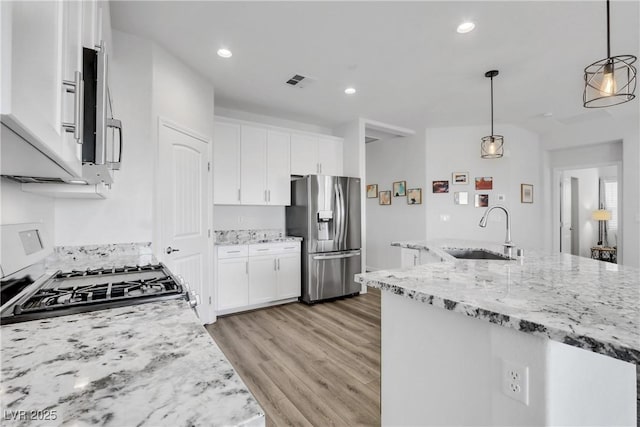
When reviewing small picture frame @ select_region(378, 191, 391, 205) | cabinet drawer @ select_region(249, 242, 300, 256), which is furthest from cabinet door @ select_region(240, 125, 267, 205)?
small picture frame @ select_region(378, 191, 391, 205)

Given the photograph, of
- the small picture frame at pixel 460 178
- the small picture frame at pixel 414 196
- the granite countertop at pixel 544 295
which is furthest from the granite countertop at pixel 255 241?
the small picture frame at pixel 460 178

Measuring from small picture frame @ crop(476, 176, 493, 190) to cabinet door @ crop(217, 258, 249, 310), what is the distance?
3905 mm

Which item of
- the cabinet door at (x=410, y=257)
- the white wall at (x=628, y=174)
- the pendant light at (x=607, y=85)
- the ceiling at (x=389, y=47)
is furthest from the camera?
the white wall at (x=628, y=174)

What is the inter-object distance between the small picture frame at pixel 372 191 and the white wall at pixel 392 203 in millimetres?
65

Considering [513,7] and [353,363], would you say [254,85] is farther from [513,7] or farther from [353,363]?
[353,363]

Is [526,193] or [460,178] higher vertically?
[460,178]

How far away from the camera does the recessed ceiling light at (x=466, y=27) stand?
7.39ft

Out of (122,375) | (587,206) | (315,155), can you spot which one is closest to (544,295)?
(122,375)

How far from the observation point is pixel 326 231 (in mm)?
4090

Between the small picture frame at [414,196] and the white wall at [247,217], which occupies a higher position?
the small picture frame at [414,196]

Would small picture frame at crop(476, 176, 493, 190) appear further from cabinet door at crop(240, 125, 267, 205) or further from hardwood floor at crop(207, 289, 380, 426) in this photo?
cabinet door at crop(240, 125, 267, 205)

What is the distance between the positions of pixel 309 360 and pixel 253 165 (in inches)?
97.0

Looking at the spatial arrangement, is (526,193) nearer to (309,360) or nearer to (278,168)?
(278,168)

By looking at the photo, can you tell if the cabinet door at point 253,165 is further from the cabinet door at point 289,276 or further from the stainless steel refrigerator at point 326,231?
the cabinet door at point 289,276
